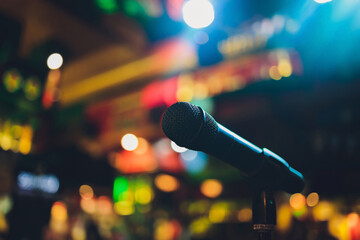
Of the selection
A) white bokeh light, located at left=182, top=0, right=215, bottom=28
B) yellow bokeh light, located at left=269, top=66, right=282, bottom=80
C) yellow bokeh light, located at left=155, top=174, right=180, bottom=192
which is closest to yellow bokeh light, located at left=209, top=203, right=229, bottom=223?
yellow bokeh light, located at left=155, top=174, right=180, bottom=192

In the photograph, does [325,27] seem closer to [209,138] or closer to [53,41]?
[209,138]

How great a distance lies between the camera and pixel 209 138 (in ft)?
3.74

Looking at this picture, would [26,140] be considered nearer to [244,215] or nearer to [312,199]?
[244,215]

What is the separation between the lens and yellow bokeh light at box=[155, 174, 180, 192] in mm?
10281

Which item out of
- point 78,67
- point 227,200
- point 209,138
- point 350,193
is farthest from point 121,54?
point 209,138

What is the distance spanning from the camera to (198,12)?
174 inches

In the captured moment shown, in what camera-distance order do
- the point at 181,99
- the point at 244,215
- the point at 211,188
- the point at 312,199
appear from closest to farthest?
the point at 181,99
the point at 312,199
the point at 244,215
the point at 211,188

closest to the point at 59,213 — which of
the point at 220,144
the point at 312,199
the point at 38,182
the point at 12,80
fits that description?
the point at 38,182

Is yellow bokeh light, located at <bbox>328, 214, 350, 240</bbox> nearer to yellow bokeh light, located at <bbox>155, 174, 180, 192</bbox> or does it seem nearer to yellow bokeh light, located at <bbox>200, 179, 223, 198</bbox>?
yellow bokeh light, located at <bbox>200, 179, 223, 198</bbox>

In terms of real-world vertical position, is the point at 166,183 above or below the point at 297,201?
above

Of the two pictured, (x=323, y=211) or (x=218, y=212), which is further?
(x=218, y=212)

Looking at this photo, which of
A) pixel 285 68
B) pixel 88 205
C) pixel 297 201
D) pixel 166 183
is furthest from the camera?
pixel 88 205

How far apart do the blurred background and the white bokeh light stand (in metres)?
0.01

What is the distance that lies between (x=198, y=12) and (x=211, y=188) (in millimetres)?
6276
